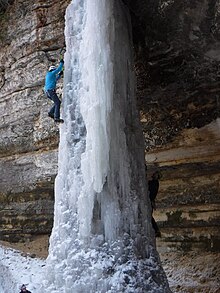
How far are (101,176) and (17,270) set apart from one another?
431cm

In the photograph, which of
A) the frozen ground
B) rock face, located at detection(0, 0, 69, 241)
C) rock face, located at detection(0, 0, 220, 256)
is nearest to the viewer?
rock face, located at detection(0, 0, 220, 256)

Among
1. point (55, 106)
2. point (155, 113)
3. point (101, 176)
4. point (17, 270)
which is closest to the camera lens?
point (101, 176)

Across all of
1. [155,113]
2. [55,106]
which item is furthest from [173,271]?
[55,106]

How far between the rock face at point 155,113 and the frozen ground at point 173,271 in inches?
8.8

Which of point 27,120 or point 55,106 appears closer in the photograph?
point 55,106

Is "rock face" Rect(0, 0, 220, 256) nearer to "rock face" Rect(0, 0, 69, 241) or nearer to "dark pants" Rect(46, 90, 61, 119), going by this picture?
"rock face" Rect(0, 0, 69, 241)

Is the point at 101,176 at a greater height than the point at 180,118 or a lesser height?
lesser

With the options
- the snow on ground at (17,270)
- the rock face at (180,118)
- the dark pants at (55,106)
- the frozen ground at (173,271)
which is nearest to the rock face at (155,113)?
the rock face at (180,118)

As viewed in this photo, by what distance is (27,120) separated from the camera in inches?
367

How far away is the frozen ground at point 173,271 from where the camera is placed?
741 cm

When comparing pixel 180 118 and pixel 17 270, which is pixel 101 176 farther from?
pixel 17 270

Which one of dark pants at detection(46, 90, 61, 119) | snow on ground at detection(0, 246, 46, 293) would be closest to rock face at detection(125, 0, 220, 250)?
dark pants at detection(46, 90, 61, 119)

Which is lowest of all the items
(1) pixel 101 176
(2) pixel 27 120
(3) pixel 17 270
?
(3) pixel 17 270

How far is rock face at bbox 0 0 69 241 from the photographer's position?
358 inches
